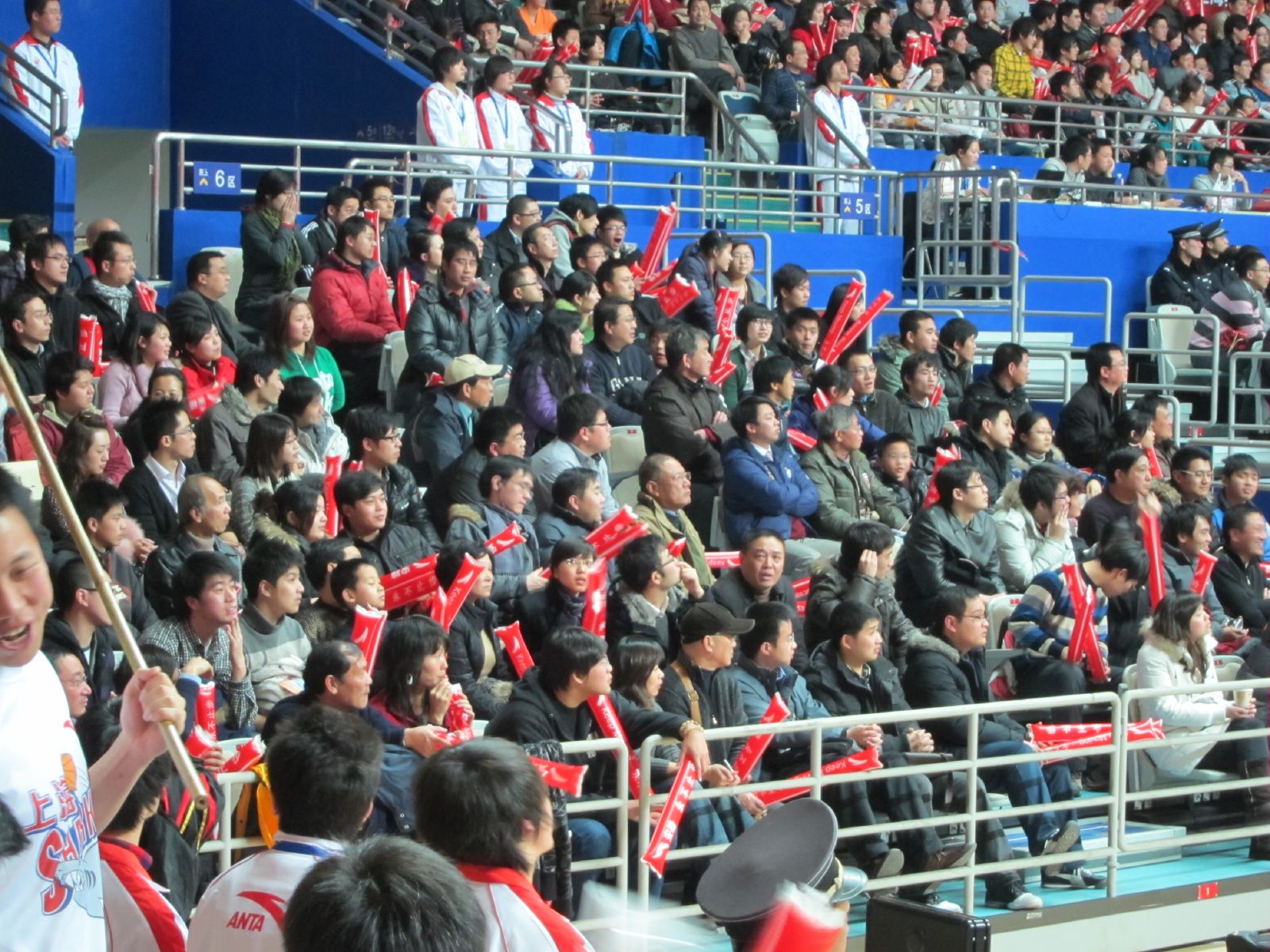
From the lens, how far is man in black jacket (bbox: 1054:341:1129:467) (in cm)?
1041

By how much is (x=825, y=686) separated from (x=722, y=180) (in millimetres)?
8445

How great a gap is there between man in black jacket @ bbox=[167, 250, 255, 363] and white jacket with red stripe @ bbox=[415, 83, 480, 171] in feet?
9.86

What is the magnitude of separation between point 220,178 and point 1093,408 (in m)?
4.95

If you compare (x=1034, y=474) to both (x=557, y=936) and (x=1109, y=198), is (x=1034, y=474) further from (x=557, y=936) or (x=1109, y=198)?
(x=1109, y=198)

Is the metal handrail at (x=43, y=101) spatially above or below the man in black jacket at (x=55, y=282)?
above

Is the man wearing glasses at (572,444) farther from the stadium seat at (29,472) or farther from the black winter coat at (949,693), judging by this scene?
the stadium seat at (29,472)

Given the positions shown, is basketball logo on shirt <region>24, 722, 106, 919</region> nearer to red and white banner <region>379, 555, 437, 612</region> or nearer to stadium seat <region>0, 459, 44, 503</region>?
red and white banner <region>379, 555, 437, 612</region>

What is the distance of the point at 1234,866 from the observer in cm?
745

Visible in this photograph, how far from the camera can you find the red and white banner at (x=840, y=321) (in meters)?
10.2

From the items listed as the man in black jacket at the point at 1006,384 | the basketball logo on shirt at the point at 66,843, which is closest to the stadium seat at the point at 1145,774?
the man in black jacket at the point at 1006,384


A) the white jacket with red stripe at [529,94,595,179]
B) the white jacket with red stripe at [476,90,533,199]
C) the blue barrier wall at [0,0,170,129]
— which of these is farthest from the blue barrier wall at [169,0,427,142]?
the white jacket with red stripe at [476,90,533,199]

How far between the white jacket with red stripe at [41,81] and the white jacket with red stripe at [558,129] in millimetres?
2824

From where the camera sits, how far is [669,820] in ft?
17.8

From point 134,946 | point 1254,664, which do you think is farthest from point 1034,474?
point 134,946
